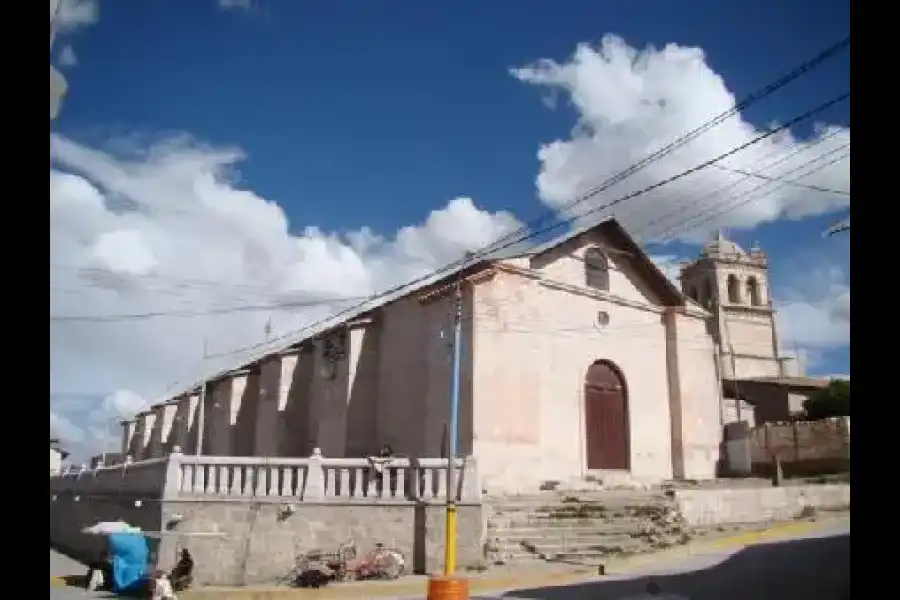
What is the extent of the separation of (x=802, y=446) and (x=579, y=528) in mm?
7131

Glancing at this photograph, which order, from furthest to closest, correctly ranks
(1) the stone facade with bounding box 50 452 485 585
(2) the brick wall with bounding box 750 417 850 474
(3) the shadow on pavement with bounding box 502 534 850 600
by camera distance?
(2) the brick wall with bounding box 750 417 850 474
(1) the stone facade with bounding box 50 452 485 585
(3) the shadow on pavement with bounding box 502 534 850 600

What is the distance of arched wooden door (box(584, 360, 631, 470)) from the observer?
19297 mm

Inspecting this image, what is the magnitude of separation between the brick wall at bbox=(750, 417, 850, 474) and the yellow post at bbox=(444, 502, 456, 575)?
7823 millimetres

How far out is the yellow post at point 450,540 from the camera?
1141 cm

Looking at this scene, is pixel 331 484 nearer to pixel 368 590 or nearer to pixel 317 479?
pixel 317 479

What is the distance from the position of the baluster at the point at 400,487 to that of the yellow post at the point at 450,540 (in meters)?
1.29

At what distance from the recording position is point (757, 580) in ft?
34.2

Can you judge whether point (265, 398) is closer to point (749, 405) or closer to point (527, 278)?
point (527, 278)

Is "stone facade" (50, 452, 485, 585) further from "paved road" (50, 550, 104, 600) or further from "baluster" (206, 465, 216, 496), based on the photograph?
"paved road" (50, 550, 104, 600)

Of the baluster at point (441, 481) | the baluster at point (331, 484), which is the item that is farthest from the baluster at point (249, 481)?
the baluster at point (441, 481)

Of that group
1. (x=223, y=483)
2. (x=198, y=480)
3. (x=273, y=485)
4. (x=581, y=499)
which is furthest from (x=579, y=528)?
(x=198, y=480)

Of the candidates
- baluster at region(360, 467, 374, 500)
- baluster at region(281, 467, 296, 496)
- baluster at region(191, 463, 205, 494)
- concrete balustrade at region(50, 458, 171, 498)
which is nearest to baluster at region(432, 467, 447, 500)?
baluster at region(360, 467, 374, 500)

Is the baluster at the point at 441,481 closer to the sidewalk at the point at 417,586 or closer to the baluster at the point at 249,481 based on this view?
the sidewalk at the point at 417,586
